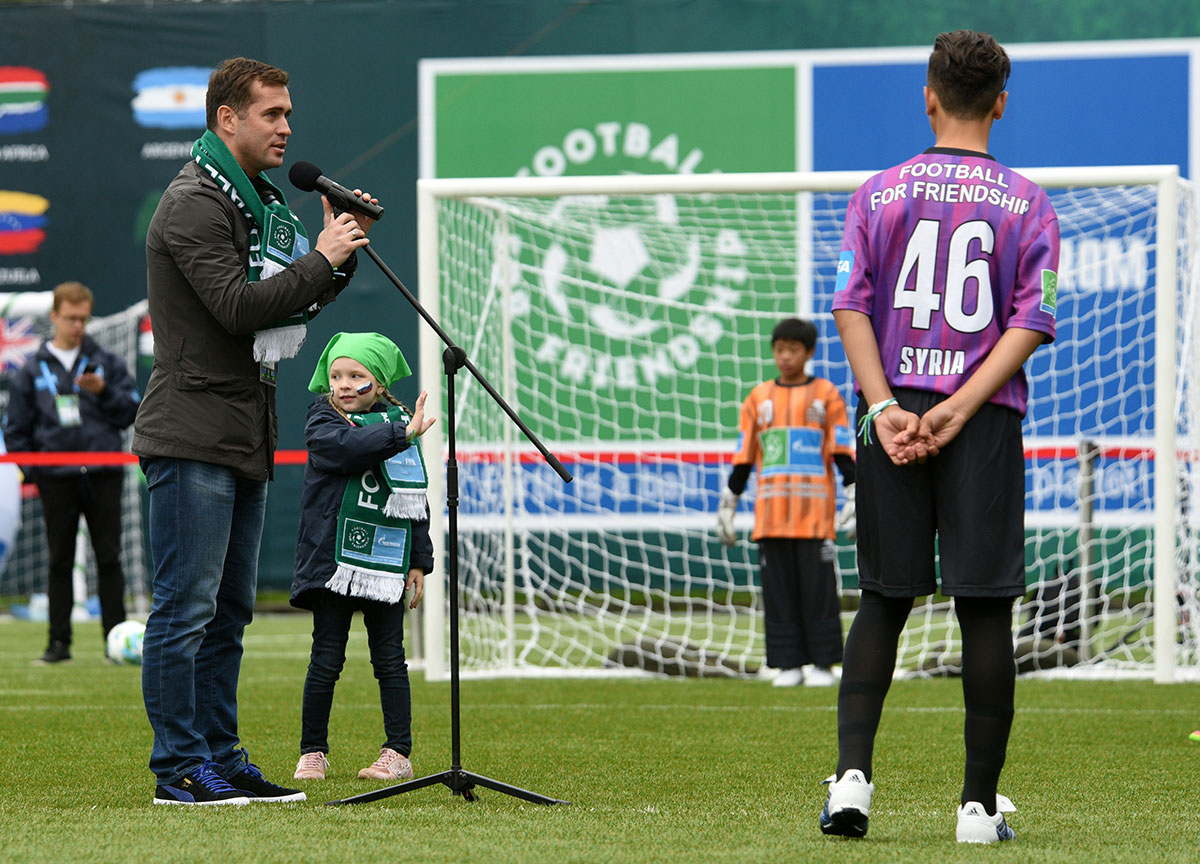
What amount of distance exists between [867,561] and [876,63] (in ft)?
30.9

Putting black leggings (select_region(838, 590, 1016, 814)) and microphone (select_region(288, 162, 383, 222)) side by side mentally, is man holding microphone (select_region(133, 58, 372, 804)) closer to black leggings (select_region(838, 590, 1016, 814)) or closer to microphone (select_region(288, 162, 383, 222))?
microphone (select_region(288, 162, 383, 222))

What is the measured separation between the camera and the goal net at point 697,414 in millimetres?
7824

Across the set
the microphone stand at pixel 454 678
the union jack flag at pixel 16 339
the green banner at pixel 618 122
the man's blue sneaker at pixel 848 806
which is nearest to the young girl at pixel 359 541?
the microphone stand at pixel 454 678

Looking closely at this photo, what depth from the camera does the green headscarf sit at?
15.8 ft

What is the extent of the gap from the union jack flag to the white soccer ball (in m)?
5.03

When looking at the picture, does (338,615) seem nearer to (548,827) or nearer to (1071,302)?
(548,827)

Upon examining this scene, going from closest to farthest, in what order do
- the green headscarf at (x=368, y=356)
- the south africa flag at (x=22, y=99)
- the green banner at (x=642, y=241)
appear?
1. the green headscarf at (x=368, y=356)
2. the green banner at (x=642, y=241)
3. the south africa flag at (x=22, y=99)

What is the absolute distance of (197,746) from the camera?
13.3 feet

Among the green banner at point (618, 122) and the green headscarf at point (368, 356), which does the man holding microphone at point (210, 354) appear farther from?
the green banner at point (618, 122)

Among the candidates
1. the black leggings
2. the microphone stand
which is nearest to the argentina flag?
the microphone stand

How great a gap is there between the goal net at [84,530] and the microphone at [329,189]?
8440 millimetres

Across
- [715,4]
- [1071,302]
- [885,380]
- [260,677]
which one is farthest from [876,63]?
[885,380]

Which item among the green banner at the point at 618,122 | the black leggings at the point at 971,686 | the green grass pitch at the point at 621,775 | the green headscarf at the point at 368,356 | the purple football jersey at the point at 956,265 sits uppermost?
the green banner at the point at 618,122

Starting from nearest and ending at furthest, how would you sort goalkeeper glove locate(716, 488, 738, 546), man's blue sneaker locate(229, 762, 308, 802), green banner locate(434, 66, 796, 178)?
man's blue sneaker locate(229, 762, 308, 802)
goalkeeper glove locate(716, 488, 738, 546)
green banner locate(434, 66, 796, 178)
